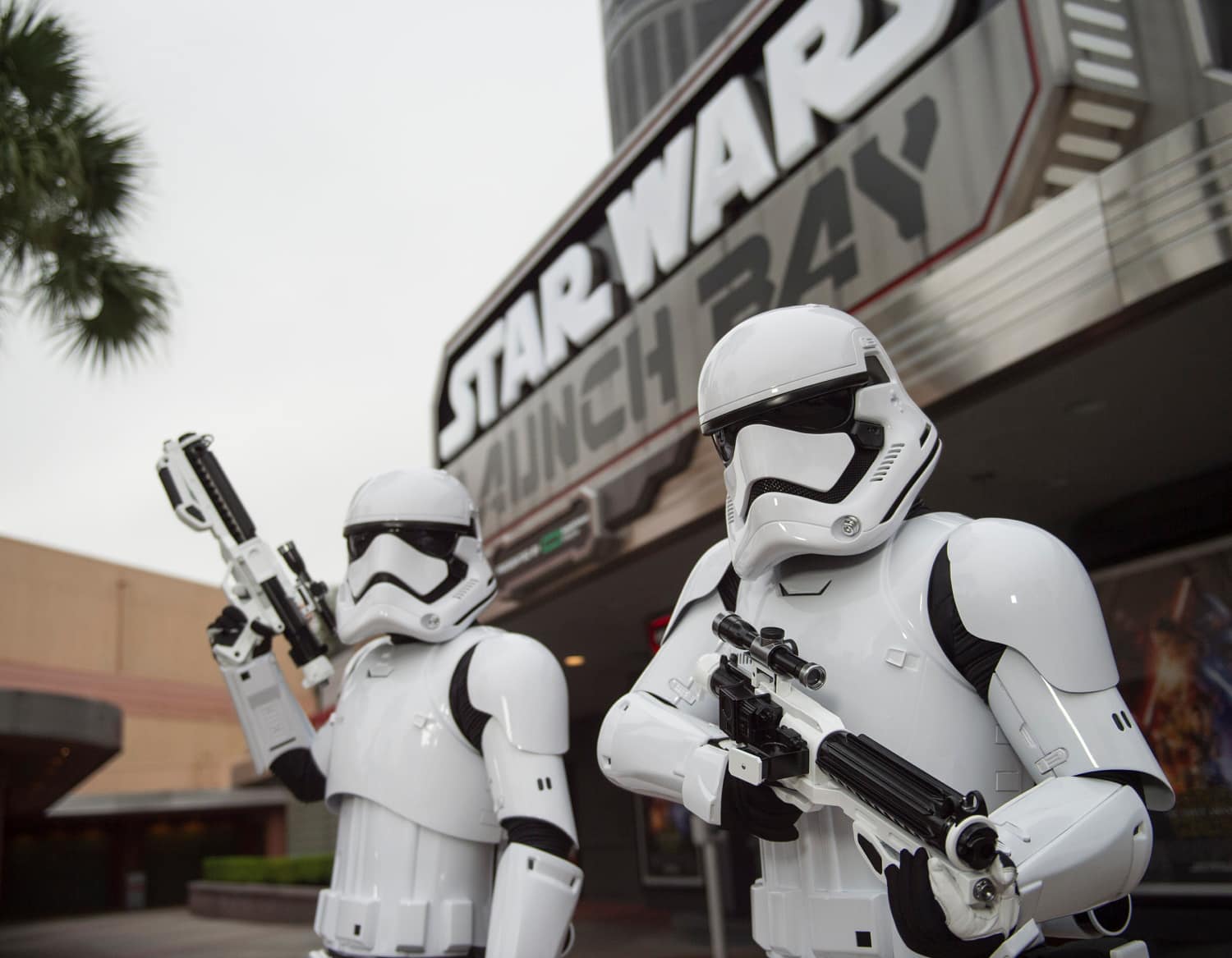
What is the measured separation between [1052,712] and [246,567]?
266 centimetres

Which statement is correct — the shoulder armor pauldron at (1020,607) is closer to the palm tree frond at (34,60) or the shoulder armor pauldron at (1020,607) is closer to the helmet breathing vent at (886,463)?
the helmet breathing vent at (886,463)

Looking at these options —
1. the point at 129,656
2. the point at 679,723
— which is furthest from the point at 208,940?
the point at 679,723

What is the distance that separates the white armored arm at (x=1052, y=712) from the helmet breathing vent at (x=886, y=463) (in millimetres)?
174

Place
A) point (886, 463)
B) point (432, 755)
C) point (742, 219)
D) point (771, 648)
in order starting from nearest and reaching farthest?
point (771, 648) < point (886, 463) < point (432, 755) < point (742, 219)

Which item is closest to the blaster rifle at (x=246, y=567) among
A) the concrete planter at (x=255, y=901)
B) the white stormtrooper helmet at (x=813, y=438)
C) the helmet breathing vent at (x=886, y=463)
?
the white stormtrooper helmet at (x=813, y=438)

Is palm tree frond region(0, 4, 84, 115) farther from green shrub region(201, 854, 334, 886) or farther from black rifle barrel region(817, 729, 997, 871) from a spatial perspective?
green shrub region(201, 854, 334, 886)

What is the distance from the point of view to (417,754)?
9.75 ft

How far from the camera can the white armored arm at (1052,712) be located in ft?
5.42

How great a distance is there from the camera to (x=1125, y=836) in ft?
5.60

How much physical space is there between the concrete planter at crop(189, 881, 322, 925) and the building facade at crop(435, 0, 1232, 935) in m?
7.75

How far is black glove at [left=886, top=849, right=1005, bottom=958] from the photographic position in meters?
1.54

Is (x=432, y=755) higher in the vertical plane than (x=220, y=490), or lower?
lower

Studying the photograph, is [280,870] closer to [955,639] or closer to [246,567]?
[246,567]

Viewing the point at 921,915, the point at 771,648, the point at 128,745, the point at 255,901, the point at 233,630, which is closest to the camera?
the point at 921,915
